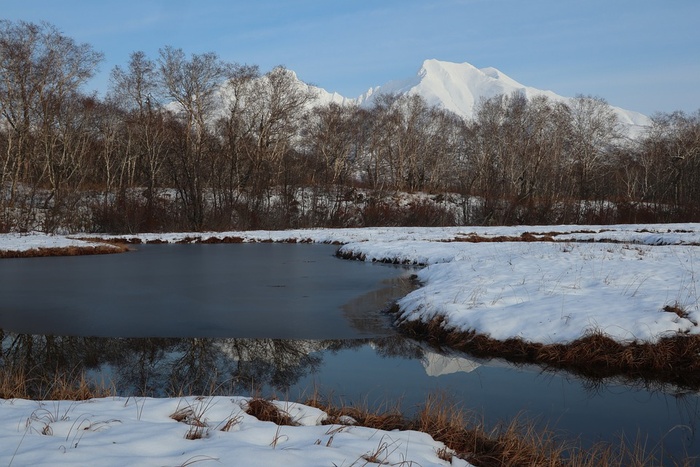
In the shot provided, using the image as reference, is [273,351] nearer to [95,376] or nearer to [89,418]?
[95,376]

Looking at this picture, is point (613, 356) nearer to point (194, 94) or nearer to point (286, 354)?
point (286, 354)

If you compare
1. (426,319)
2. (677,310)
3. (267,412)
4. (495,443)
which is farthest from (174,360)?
(677,310)

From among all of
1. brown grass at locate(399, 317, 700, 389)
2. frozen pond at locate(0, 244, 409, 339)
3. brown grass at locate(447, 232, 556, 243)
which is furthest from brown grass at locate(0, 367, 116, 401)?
brown grass at locate(447, 232, 556, 243)

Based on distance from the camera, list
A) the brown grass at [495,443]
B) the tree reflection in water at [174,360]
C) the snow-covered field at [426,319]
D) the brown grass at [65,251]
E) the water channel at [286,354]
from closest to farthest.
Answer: the snow-covered field at [426,319] < the brown grass at [495,443] < the water channel at [286,354] < the tree reflection in water at [174,360] < the brown grass at [65,251]

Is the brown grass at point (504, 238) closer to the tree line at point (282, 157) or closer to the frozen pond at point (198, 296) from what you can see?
the frozen pond at point (198, 296)

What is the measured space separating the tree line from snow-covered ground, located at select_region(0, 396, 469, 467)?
107ft

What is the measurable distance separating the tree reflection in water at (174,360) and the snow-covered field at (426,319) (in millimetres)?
1135

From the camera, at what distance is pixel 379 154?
204 ft

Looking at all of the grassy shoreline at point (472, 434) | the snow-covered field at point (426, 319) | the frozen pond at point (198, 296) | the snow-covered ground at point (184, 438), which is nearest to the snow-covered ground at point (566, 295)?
the snow-covered field at point (426, 319)

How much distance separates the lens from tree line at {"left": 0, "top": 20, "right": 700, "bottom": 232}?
37.7 meters

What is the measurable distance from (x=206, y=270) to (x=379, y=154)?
1853 inches

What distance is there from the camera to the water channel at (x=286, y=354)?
550 centimetres

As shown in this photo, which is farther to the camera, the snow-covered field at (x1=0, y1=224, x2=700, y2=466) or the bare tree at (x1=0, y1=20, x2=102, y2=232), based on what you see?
the bare tree at (x1=0, y1=20, x2=102, y2=232)

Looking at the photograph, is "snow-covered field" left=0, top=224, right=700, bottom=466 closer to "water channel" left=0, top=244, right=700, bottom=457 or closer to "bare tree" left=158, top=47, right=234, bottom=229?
"water channel" left=0, top=244, right=700, bottom=457
